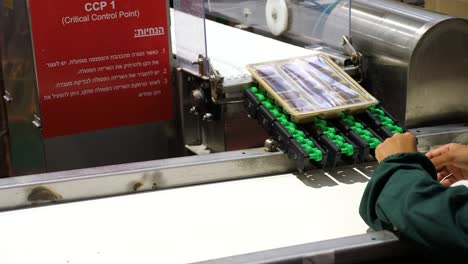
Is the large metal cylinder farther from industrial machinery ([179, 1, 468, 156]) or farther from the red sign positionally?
the red sign

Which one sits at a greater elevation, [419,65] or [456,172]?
[419,65]

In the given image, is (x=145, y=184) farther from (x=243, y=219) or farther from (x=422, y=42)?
(x=422, y=42)

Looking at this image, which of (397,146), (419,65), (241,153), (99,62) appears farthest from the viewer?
(99,62)

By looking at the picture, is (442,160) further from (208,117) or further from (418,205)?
(208,117)

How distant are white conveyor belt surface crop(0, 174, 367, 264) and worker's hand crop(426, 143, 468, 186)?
0.58 feet

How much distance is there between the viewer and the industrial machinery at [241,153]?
1.26 m

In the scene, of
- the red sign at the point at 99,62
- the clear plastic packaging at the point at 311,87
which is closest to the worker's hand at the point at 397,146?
the clear plastic packaging at the point at 311,87

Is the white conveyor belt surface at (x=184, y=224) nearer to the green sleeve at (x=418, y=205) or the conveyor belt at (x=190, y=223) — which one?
the conveyor belt at (x=190, y=223)

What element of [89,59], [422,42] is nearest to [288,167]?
[422,42]

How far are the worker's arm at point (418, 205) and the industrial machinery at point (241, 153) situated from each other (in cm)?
6

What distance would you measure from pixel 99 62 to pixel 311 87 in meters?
0.52

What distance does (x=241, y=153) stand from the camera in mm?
1543

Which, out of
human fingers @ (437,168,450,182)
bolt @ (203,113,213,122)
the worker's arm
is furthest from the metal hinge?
the worker's arm

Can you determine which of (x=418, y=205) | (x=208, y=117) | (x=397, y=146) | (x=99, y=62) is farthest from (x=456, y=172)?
(x=99, y=62)
